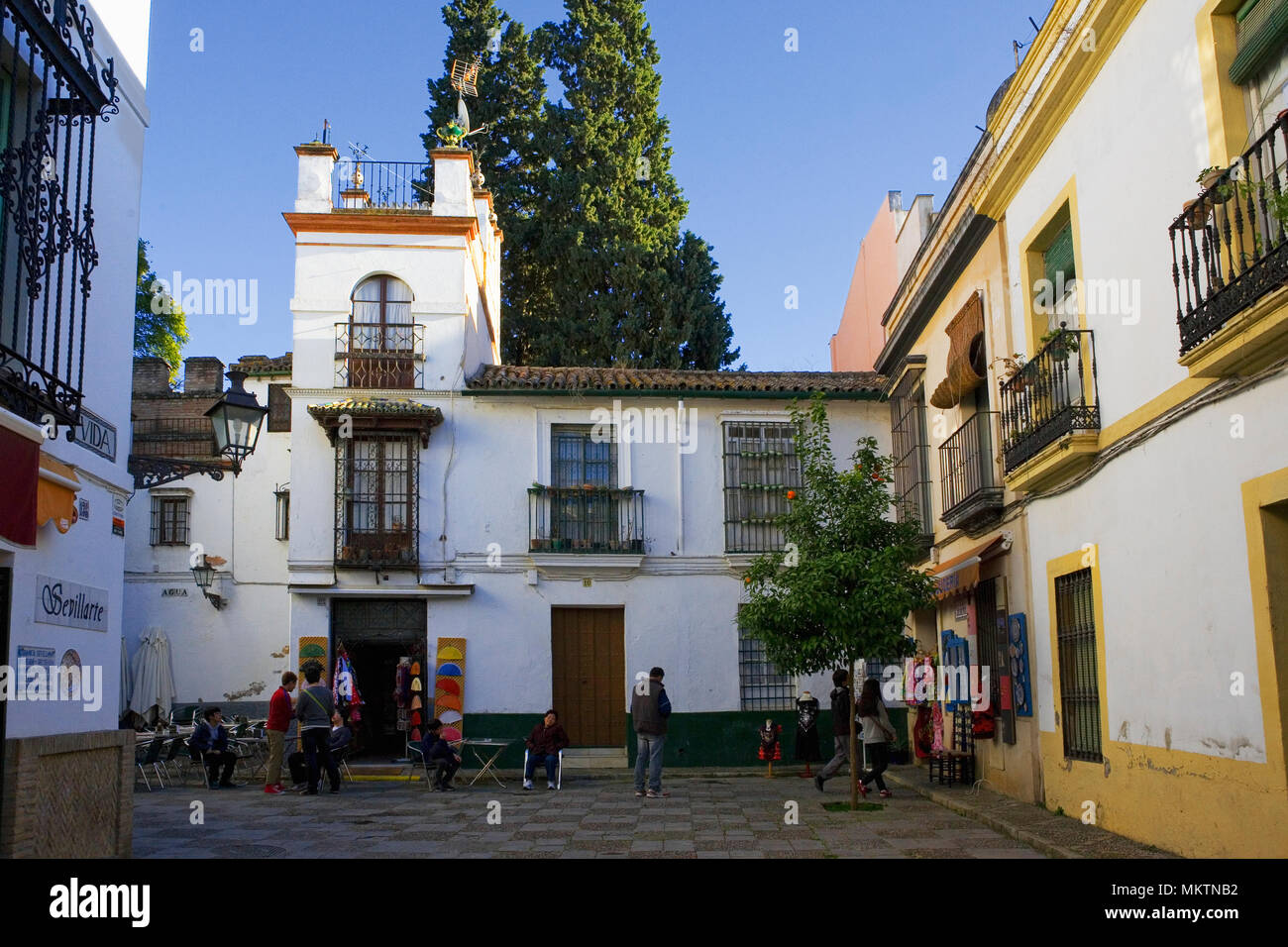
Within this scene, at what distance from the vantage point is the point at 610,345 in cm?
2633

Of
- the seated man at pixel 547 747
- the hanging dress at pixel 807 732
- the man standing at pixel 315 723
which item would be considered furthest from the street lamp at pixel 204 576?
the hanging dress at pixel 807 732

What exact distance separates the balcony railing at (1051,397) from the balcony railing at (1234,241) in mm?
2066

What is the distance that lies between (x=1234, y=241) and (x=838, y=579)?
590 centimetres

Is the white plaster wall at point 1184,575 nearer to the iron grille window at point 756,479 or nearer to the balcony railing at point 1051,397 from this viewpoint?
the balcony railing at point 1051,397

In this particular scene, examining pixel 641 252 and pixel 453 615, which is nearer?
pixel 453 615

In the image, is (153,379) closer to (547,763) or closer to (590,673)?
(590,673)

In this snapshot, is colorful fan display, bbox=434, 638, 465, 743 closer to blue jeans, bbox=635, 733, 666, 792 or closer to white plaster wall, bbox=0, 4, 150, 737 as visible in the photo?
blue jeans, bbox=635, 733, 666, 792

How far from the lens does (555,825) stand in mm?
11578

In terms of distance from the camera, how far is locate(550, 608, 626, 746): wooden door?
18.3m

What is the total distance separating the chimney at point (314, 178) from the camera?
18.6 metres

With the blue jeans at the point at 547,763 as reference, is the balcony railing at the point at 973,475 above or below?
above
